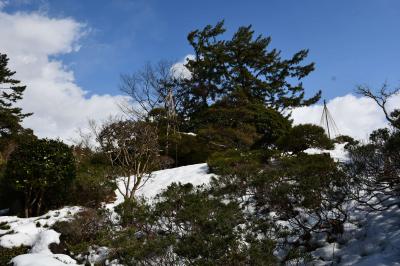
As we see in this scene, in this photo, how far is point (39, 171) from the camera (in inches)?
452

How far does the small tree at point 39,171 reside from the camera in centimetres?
1145

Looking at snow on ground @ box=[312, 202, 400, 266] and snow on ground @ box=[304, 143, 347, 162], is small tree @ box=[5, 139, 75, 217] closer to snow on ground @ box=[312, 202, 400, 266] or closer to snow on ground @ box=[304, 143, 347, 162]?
snow on ground @ box=[312, 202, 400, 266]

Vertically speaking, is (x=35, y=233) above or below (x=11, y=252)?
above

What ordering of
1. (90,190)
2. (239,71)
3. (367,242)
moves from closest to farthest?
(367,242) → (90,190) → (239,71)

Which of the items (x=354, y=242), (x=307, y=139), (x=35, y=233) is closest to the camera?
(x=354, y=242)

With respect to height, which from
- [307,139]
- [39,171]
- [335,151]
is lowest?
[335,151]

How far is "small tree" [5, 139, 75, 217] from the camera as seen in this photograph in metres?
11.5

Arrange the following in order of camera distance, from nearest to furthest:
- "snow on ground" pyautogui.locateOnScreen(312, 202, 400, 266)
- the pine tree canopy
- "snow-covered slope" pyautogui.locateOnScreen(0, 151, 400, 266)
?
"snow on ground" pyautogui.locateOnScreen(312, 202, 400, 266)
"snow-covered slope" pyautogui.locateOnScreen(0, 151, 400, 266)
the pine tree canopy

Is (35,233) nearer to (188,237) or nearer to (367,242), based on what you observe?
(188,237)

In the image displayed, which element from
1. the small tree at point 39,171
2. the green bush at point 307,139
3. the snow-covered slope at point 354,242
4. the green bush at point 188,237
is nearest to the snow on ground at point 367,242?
the snow-covered slope at point 354,242

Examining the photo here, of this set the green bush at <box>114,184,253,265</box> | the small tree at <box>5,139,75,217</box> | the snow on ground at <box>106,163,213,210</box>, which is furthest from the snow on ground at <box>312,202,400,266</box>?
the small tree at <box>5,139,75,217</box>

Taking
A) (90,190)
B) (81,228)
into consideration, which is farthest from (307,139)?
(81,228)

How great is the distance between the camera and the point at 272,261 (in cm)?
521

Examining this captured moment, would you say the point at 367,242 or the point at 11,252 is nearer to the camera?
the point at 367,242
